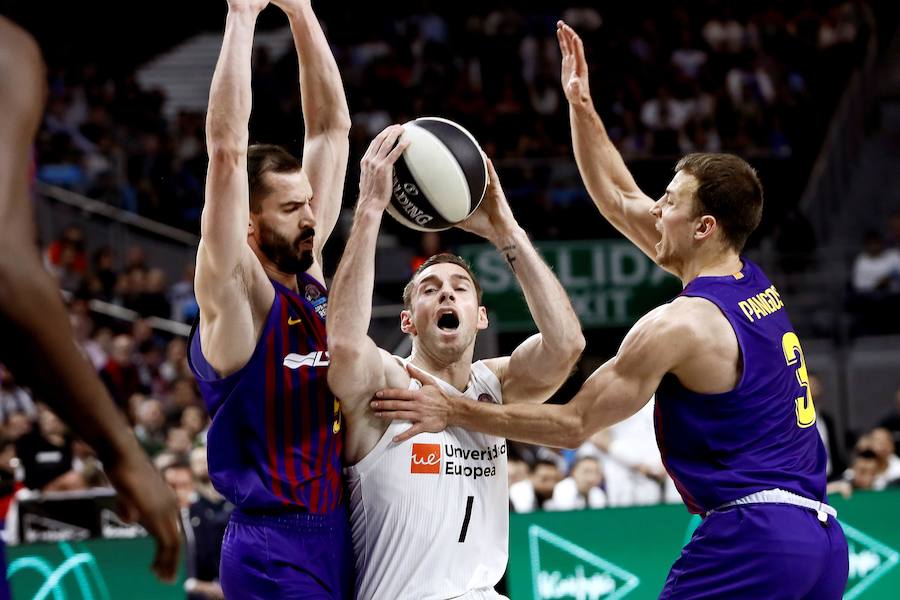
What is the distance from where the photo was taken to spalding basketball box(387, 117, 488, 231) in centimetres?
436

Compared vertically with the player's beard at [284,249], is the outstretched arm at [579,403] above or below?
below

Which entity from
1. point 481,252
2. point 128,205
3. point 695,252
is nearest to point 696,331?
point 695,252

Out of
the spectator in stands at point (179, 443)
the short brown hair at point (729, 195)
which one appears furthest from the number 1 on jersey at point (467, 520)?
the spectator in stands at point (179, 443)

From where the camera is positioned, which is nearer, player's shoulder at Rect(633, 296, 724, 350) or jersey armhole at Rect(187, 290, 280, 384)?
jersey armhole at Rect(187, 290, 280, 384)

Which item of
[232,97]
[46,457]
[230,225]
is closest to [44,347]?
[230,225]

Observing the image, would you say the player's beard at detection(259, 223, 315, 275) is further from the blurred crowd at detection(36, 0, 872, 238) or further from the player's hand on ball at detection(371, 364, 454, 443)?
the blurred crowd at detection(36, 0, 872, 238)

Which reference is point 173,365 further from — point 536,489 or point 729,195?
point 729,195

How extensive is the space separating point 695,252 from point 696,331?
0.46 metres

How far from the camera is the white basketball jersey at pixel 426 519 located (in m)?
4.24

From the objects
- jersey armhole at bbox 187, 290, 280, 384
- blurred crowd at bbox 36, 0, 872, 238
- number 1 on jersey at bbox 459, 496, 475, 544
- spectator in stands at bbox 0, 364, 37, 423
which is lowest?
spectator in stands at bbox 0, 364, 37, 423

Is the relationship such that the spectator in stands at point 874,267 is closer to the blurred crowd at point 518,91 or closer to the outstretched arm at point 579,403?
the blurred crowd at point 518,91

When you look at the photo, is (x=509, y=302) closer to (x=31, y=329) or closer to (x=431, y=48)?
(x=431, y=48)

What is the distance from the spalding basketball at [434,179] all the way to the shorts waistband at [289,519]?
44.6 inches

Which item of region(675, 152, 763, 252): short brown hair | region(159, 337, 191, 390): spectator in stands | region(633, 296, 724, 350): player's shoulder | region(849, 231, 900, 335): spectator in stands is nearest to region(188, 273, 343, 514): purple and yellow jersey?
region(633, 296, 724, 350): player's shoulder
